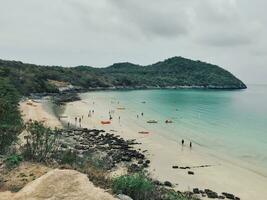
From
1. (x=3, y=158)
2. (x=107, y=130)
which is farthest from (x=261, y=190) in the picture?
(x=107, y=130)

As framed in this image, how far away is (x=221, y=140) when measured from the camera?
62.6 m

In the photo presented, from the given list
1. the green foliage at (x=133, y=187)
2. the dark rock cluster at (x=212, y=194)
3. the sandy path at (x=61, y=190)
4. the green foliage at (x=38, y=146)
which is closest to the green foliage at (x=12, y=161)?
the green foliage at (x=38, y=146)

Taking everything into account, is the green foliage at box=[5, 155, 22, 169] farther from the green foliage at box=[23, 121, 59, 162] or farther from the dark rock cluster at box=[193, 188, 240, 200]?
the dark rock cluster at box=[193, 188, 240, 200]

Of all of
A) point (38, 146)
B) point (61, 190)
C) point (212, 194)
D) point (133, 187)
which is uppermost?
point (61, 190)

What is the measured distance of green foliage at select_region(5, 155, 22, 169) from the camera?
18688mm

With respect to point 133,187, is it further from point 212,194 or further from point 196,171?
point 196,171

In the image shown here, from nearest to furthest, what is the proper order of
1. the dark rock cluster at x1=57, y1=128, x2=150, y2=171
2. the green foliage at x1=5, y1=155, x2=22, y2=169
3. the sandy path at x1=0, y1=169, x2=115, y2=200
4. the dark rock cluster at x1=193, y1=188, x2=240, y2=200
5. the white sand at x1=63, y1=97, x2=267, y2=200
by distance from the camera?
the sandy path at x1=0, y1=169, x2=115, y2=200 → the green foliage at x1=5, y1=155, x2=22, y2=169 → the dark rock cluster at x1=193, y1=188, x2=240, y2=200 → the white sand at x1=63, y1=97, x2=267, y2=200 → the dark rock cluster at x1=57, y1=128, x2=150, y2=171

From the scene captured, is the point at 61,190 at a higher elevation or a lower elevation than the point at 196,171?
higher

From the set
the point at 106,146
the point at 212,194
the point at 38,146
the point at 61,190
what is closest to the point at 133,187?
the point at 61,190

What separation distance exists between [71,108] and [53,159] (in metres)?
77.5

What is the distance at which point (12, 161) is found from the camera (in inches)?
744

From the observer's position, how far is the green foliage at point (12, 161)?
18.7 metres

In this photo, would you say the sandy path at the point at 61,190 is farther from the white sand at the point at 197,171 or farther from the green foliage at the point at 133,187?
the white sand at the point at 197,171

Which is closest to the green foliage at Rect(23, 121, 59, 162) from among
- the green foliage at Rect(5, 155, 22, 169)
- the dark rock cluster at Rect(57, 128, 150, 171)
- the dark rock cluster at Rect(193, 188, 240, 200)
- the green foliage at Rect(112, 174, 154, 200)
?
the green foliage at Rect(5, 155, 22, 169)
